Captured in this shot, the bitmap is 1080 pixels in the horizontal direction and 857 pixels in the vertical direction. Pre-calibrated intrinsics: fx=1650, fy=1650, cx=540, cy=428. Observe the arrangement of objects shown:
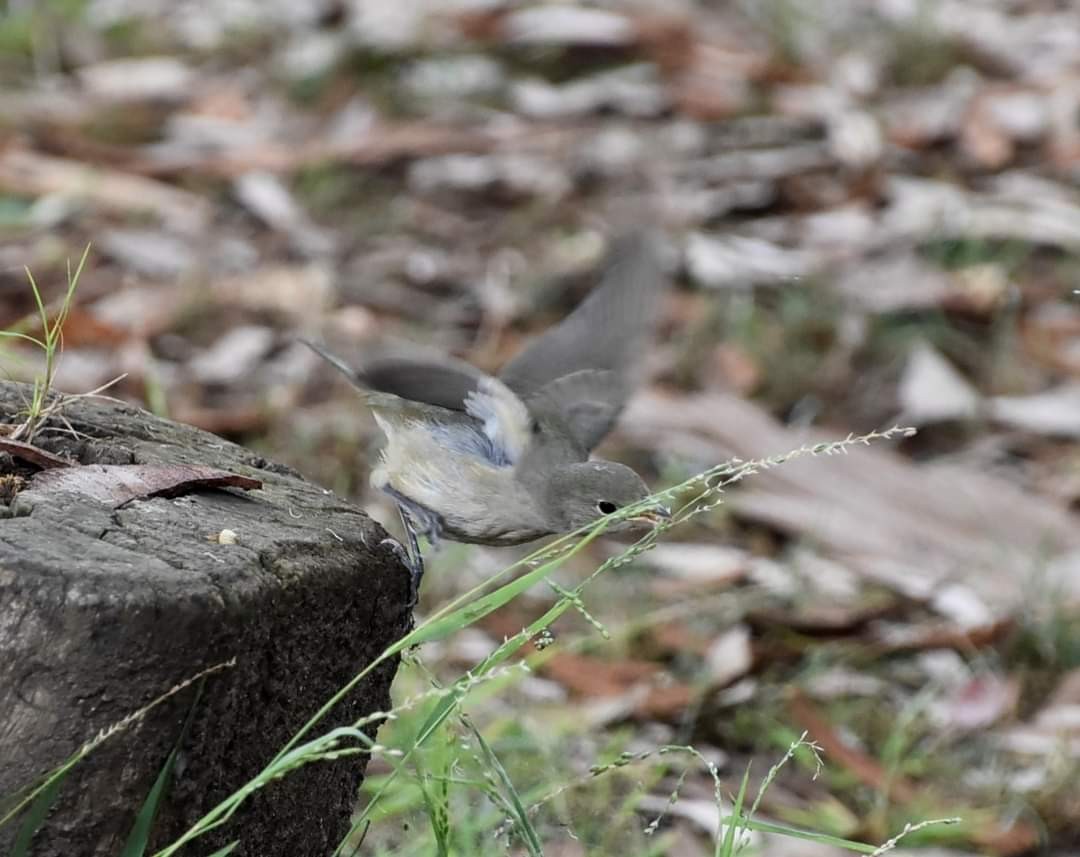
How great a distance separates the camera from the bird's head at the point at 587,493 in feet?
9.80

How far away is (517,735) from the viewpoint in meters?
3.48

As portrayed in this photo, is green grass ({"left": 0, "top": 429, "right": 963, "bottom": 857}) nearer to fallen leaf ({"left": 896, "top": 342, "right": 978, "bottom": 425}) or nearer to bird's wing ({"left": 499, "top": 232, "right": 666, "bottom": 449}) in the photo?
bird's wing ({"left": 499, "top": 232, "right": 666, "bottom": 449})

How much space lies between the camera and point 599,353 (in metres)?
3.37

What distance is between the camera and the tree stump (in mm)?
1819

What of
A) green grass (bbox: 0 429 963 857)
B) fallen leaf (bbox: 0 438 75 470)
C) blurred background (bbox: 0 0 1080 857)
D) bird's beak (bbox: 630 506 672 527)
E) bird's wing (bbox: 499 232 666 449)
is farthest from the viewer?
blurred background (bbox: 0 0 1080 857)

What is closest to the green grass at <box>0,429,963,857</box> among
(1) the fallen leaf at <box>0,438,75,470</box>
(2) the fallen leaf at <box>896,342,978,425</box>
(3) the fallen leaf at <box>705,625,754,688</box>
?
(3) the fallen leaf at <box>705,625,754,688</box>

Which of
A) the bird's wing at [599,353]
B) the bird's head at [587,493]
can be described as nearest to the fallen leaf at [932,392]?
the bird's wing at [599,353]

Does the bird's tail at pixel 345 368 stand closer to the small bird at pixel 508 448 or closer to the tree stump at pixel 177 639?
the small bird at pixel 508 448

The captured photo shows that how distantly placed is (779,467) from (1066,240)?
1720 millimetres

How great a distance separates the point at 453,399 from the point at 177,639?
1155 millimetres

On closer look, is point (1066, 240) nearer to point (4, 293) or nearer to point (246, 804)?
point (4, 293)

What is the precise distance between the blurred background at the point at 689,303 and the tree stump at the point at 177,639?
209mm

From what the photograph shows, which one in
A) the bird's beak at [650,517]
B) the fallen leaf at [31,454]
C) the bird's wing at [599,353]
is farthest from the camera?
the bird's wing at [599,353]

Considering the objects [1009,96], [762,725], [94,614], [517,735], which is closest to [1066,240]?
[1009,96]
